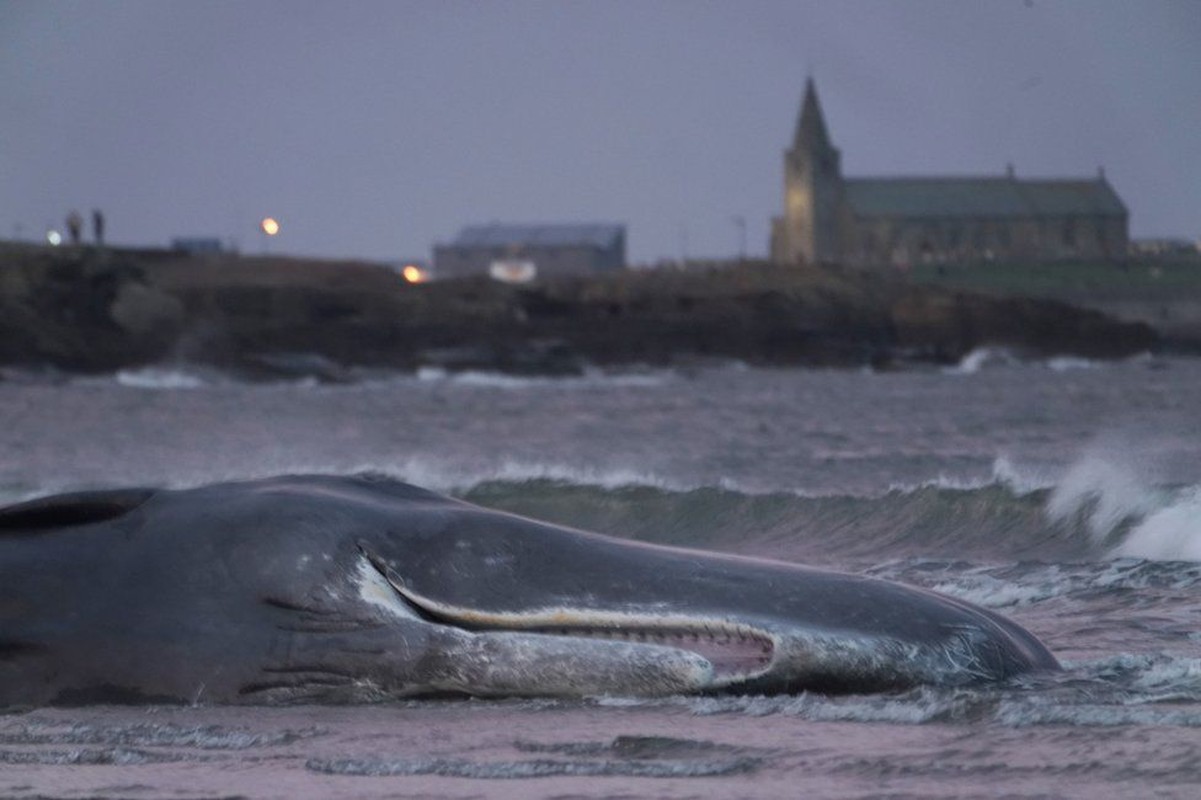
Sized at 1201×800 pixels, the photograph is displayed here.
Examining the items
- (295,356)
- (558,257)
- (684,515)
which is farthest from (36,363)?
(558,257)

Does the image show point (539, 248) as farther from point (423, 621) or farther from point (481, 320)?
point (423, 621)

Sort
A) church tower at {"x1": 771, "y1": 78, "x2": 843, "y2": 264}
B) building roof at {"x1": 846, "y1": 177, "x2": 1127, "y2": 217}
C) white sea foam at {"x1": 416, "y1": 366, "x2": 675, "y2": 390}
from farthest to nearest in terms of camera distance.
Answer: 1. church tower at {"x1": 771, "y1": 78, "x2": 843, "y2": 264}
2. building roof at {"x1": 846, "y1": 177, "x2": 1127, "y2": 217}
3. white sea foam at {"x1": 416, "y1": 366, "x2": 675, "y2": 390}

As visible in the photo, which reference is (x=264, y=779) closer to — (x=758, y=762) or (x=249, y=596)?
(x=249, y=596)

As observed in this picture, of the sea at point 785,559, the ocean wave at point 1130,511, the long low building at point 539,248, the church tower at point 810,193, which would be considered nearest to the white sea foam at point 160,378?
the sea at point 785,559

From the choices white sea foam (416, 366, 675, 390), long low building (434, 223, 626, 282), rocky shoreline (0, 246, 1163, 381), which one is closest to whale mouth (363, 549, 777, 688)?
white sea foam (416, 366, 675, 390)

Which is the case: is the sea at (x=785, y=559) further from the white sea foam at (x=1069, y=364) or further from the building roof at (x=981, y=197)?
the building roof at (x=981, y=197)

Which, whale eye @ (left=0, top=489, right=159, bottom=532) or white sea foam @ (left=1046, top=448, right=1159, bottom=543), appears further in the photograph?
white sea foam @ (left=1046, top=448, right=1159, bottom=543)

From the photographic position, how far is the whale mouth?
6371 mm

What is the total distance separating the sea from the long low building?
4917 inches

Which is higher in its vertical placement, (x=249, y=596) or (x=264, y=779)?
(x=249, y=596)

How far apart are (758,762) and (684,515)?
9.62 meters

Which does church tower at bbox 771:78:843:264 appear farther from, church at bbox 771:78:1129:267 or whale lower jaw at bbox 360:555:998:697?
whale lower jaw at bbox 360:555:998:697

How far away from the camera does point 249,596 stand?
20.9 feet

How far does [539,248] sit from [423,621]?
15887cm
